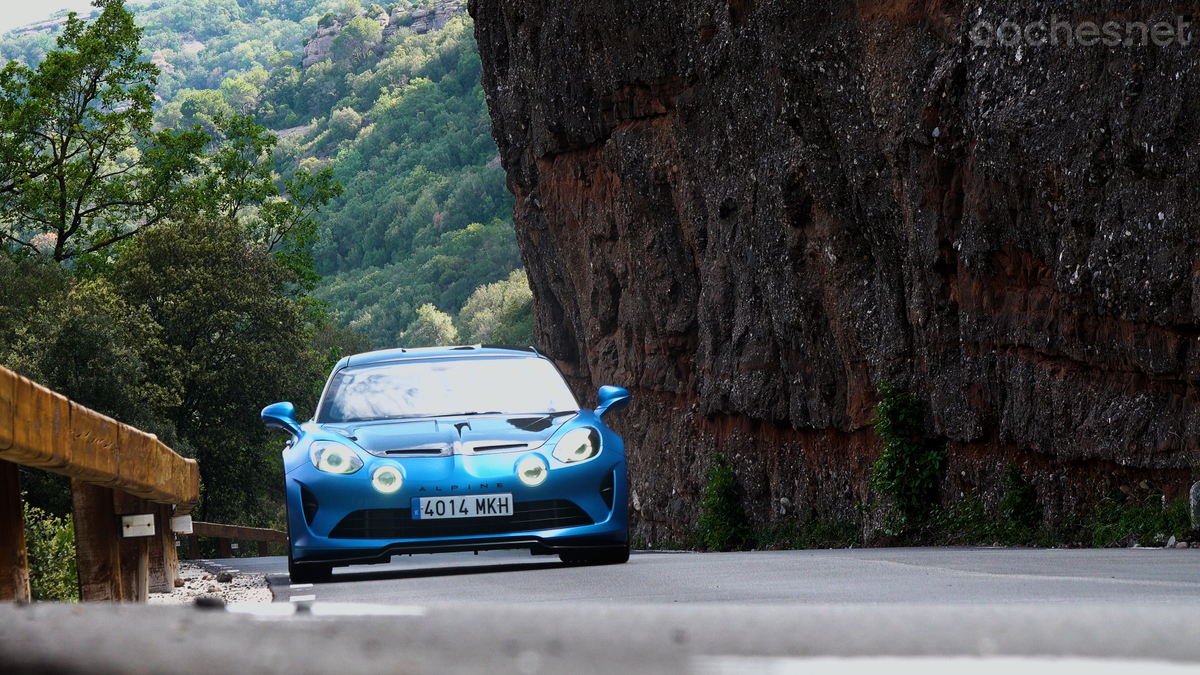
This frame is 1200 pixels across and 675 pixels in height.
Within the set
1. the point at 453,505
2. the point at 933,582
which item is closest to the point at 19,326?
the point at 453,505

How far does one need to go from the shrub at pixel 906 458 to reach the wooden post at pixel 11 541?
1379 cm

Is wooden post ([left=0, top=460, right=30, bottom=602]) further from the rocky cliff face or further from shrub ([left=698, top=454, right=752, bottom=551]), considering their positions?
shrub ([left=698, top=454, right=752, bottom=551])

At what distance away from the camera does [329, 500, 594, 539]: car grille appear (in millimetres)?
8852

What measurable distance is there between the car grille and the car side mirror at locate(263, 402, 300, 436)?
35.3 inches

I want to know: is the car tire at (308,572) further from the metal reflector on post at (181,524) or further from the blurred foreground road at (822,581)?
the metal reflector on post at (181,524)

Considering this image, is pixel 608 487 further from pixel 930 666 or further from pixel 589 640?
pixel 930 666

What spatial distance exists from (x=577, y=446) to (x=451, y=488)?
833 millimetres

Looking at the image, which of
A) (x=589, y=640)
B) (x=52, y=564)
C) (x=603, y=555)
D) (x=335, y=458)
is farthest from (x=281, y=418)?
(x=589, y=640)

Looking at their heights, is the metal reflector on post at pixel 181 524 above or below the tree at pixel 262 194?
below

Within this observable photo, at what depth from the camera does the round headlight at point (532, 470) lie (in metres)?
8.88

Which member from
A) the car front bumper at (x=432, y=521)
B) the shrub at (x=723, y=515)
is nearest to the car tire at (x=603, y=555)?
the car front bumper at (x=432, y=521)

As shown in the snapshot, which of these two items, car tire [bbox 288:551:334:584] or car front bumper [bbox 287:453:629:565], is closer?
car front bumper [bbox 287:453:629:565]

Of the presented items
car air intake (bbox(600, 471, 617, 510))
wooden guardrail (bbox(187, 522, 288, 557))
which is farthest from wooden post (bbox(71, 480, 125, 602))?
wooden guardrail (bbox(187, 522, 288, 557))

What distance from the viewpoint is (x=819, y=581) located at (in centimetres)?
730
